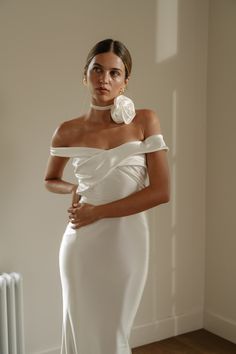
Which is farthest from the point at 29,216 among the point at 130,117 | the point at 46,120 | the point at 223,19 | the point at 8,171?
the point at 223,19

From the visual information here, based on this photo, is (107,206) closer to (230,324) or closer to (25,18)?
(25,18)

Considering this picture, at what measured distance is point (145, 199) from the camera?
1.83m

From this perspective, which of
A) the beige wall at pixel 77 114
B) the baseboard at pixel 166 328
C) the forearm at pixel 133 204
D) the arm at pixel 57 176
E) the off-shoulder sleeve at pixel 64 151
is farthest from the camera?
the baseboard at pixel 166 328

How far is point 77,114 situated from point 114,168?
51.4 inches

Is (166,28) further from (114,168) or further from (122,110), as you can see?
(114,168)

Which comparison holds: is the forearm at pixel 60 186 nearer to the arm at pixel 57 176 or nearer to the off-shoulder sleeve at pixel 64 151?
the arm at pixel 57 176

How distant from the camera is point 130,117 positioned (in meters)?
1.87

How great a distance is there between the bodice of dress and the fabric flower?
0.32ft

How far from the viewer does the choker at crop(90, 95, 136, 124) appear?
72.4 inches

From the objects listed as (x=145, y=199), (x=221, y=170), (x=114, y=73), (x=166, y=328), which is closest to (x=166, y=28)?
(x=221, y=170)

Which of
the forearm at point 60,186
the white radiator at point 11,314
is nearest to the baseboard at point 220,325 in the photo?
the white radiator at point 11,314

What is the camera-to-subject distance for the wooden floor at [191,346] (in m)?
3.38

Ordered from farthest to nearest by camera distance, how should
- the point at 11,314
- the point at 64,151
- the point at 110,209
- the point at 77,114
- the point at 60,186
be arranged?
1. the point at 77,114
2. the point at 11,314
3. the point at 60,186
4. the point at 64,151
5. the point at 110,209

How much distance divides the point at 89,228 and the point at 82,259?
124mm
